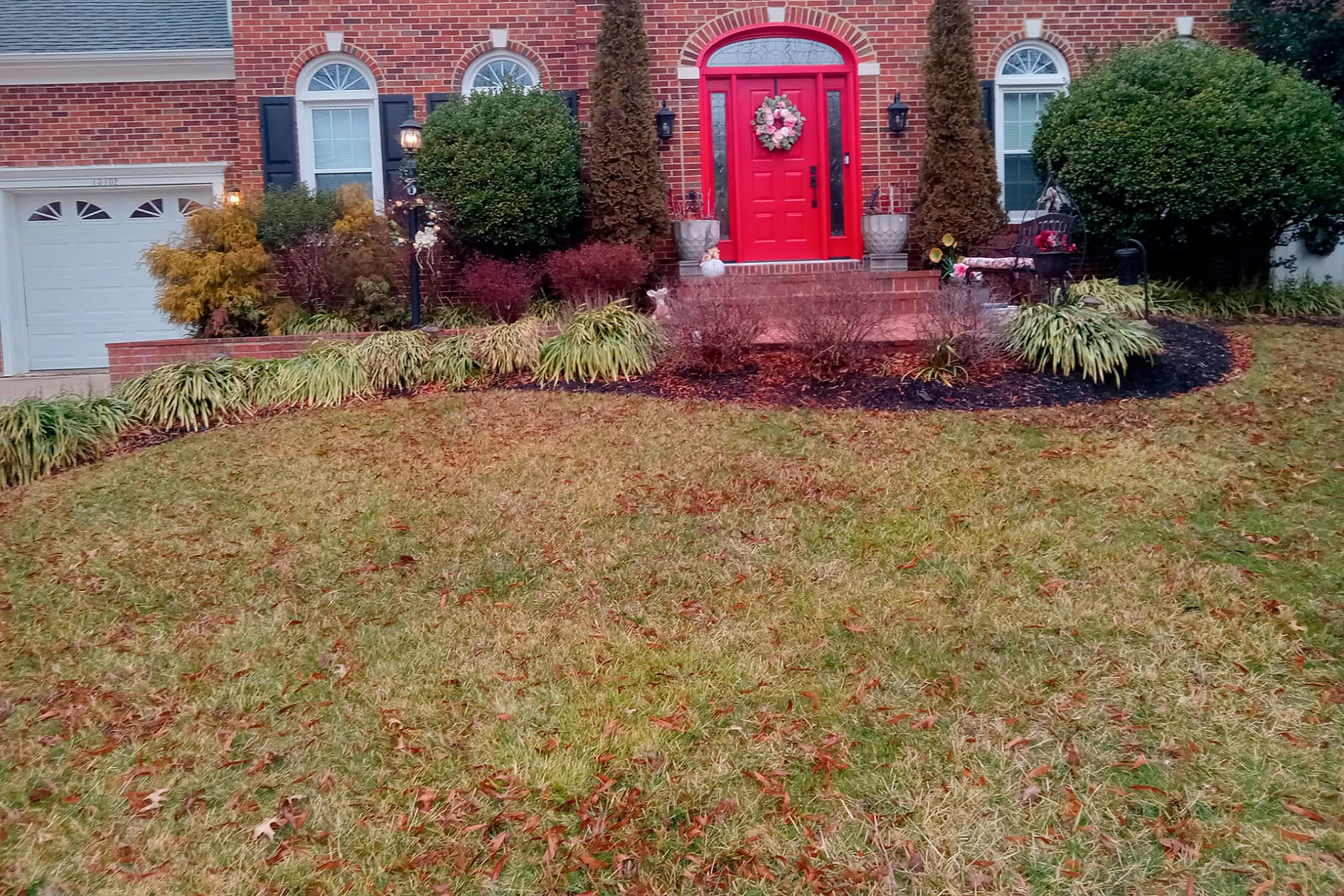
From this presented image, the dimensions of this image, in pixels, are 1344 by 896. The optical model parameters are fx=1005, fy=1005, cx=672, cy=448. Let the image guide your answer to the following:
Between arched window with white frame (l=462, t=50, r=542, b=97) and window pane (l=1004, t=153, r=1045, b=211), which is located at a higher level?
arched window with white frame (l=462, t=50, r=542, b=97)

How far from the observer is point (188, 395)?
25.3ft

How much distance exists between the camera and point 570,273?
9.06 metres

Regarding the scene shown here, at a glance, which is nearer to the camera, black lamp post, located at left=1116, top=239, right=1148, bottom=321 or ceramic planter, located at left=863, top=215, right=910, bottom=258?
black lamp post, located at left=1116, top=239, right=1148, bottom=321

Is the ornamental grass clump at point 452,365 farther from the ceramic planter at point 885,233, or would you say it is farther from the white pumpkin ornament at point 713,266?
the ceramic planter at point 885,233

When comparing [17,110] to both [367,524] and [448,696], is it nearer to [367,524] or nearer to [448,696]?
[367,524]

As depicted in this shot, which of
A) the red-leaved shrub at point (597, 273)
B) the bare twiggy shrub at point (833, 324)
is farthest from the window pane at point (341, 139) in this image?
the bare twiggy shrub at point (833, 324)

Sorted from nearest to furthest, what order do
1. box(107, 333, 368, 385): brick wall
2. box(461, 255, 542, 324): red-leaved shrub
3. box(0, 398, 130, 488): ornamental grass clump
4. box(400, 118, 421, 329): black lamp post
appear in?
1. box(0, 398, 130, 488): ornamental grass clump
2. box(107, 333, 368, 385): brick wall
3. box(400, 118, 421, 329): black lamp post
4. box(461, 255, 542, 324): red-leaved shrub

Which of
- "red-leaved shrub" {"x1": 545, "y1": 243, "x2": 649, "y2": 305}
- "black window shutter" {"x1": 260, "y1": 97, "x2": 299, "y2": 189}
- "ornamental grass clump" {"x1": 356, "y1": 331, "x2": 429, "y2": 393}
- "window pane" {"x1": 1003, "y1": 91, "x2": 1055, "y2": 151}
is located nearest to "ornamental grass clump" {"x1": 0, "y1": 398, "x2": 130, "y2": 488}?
"ornamental grass clump" {"x1": 356, "y1": 331, "x2": 429, "y2": 393}

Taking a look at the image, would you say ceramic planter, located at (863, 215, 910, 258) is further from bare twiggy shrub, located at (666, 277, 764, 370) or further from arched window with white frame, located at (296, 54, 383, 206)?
arched window with white frame, located at (296, 54, 383, 206)

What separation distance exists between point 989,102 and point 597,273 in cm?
538

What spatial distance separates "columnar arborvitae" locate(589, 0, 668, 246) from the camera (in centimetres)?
1015

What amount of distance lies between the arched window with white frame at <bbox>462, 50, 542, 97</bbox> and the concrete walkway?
5018 mm

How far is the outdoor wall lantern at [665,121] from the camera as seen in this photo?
10.8 metres

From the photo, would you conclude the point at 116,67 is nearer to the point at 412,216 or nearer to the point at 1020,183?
the point at 412,216
